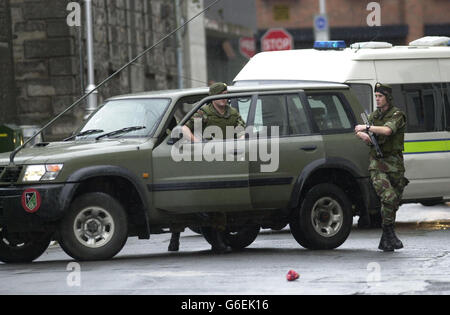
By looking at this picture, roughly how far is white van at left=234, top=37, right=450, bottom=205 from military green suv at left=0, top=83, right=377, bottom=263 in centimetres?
322

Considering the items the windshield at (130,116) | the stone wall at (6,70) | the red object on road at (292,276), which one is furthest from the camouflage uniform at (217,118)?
the stone wall at (6,70)

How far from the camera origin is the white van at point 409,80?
17031 mm

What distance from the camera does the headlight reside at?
1213 centimetres

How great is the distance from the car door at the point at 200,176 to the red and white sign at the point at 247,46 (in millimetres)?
28749

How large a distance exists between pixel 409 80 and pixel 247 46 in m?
26.9

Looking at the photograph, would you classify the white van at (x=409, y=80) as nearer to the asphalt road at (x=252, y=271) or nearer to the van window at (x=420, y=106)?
the van window at (x=420, y=106)

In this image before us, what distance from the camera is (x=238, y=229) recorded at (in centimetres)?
1381

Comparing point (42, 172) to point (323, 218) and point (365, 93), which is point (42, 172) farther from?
point (365, 93)

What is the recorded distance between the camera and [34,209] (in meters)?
12.1

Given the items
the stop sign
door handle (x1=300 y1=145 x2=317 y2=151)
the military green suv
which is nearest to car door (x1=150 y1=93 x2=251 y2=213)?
the military green suv

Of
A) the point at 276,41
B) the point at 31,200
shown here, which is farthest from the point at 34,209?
the point at 276,41

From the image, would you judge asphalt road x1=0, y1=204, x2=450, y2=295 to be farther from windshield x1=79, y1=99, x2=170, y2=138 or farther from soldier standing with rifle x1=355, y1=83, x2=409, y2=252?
windshield x1=79, y1=99, x2=170, y2=138

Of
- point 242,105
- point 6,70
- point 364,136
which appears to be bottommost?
point 364,136
